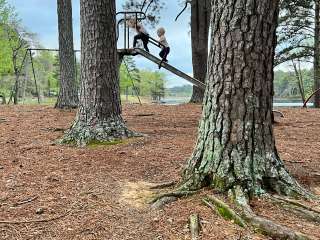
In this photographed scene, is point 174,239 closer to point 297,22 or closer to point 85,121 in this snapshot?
point 85,121

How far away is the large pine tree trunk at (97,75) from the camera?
5426 millimetres

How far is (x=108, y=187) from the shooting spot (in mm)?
3592

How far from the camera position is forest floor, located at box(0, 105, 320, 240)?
273 cm

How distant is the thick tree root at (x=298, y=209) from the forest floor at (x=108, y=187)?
6cm

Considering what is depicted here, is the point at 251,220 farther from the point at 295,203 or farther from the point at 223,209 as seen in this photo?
the point at 295,203

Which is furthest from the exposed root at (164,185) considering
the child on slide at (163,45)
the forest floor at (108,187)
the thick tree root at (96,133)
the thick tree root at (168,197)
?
the child on slide at (163,45)

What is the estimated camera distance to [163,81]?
73.9 metres

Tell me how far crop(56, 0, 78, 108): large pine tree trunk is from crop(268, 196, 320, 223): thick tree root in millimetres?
8151

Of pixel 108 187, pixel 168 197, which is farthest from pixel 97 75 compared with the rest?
pixel 168 197

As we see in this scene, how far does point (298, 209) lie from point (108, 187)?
1.69 metres

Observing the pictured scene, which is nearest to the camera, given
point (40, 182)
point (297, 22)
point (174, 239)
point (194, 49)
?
point (174, 239)

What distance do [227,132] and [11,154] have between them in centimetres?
311

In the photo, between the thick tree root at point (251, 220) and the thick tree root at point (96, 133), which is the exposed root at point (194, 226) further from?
the thick tree root at point (96, 133)

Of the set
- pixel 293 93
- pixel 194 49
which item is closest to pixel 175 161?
pixel 194 49
